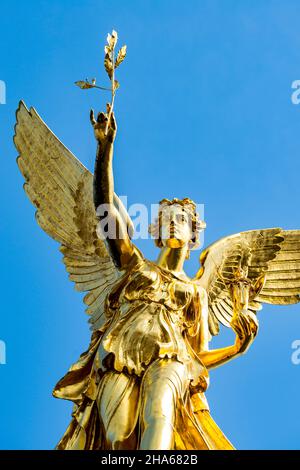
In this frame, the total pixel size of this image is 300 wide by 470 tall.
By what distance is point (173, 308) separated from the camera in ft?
44.8

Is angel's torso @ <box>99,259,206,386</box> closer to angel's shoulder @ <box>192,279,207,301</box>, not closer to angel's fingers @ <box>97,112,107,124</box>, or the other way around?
angel's shoulder @ <box>192,279,207,301</box>

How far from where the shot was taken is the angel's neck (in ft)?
47.1

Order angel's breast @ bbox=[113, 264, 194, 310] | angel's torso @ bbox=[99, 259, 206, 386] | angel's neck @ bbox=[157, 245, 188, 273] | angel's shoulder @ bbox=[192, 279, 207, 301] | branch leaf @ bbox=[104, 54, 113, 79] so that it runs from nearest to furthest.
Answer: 1. angel's torso @ bbox=[99, 259, 206, 386]
2. branch leaf @ bbox=[104, 54, 113, 79]
3. angel's breast @ bbox=[113, 264, 194, 310]
4. angel's shoulder @ bbox=[192, 279, 207, 301]
5. angel's neck @ bbox=[157, 245, 188, 273]

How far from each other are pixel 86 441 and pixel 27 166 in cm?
540

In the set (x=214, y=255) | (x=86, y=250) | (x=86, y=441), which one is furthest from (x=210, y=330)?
(x=86, y=441)

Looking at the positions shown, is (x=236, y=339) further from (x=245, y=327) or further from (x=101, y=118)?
(x=101, y=118)

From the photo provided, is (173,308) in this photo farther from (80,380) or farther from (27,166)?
(27,166)

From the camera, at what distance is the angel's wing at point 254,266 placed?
611 inches

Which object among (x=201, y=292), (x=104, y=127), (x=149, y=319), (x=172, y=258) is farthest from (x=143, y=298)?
(x=104, y=127)

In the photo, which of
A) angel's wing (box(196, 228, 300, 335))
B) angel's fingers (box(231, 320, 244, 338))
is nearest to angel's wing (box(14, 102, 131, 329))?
angel's wing (box(196, 228, 300, 335))

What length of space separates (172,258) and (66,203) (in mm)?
2546

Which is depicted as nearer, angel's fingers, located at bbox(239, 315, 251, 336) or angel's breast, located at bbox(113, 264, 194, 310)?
angel's fingers, located at bbox(239, 315, 251, 336)

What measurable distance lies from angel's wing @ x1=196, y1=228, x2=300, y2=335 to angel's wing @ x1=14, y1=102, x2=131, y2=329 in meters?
1.32

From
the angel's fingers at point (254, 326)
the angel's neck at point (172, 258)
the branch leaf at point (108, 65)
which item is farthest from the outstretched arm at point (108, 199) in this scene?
the angel's fingers at point (254, 326)
